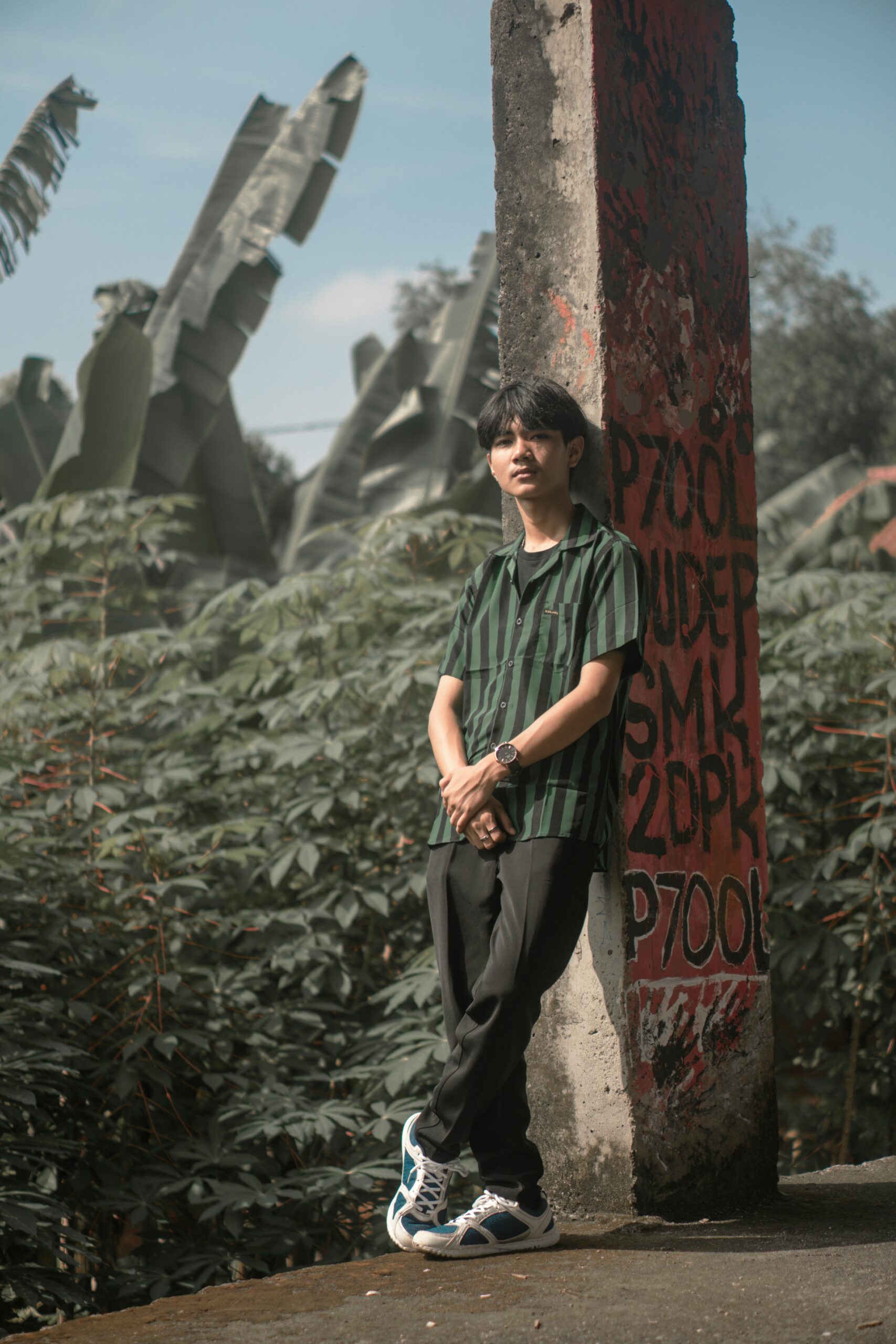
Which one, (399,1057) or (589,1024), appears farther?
(399,1057)

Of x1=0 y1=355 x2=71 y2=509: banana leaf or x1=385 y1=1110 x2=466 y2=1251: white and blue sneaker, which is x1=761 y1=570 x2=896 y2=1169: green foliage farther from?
x1=0 y1=355 x2=71 y2=509: banana leaf

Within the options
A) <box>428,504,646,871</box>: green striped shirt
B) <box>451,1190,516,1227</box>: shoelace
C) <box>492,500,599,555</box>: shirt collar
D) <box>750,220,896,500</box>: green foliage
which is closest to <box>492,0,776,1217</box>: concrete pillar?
<box>492,500,599,555</box>: shirt collar

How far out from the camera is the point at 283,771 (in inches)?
160

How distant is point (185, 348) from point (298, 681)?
12.6 ft

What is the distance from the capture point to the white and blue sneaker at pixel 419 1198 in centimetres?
208

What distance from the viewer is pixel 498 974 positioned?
2.07 metres

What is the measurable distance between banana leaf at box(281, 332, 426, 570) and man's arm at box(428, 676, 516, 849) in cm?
592

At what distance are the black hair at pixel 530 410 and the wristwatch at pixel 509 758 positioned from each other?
60 centimetres

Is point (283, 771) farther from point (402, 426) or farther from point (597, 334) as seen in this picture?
point (402, 426)

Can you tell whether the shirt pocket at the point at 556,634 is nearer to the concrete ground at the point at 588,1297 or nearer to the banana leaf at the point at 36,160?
the concrete ground at the point at 588,1297

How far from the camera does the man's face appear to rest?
233cm

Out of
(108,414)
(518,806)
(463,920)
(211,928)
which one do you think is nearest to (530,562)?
(518,806)

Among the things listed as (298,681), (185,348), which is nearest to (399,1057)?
(298,681)

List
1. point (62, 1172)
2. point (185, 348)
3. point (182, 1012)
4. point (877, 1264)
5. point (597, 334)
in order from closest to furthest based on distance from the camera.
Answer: point (877, 1264) < point (597, 334) < point (62, 1172) < point (182, 1012) < point (185, 348)
